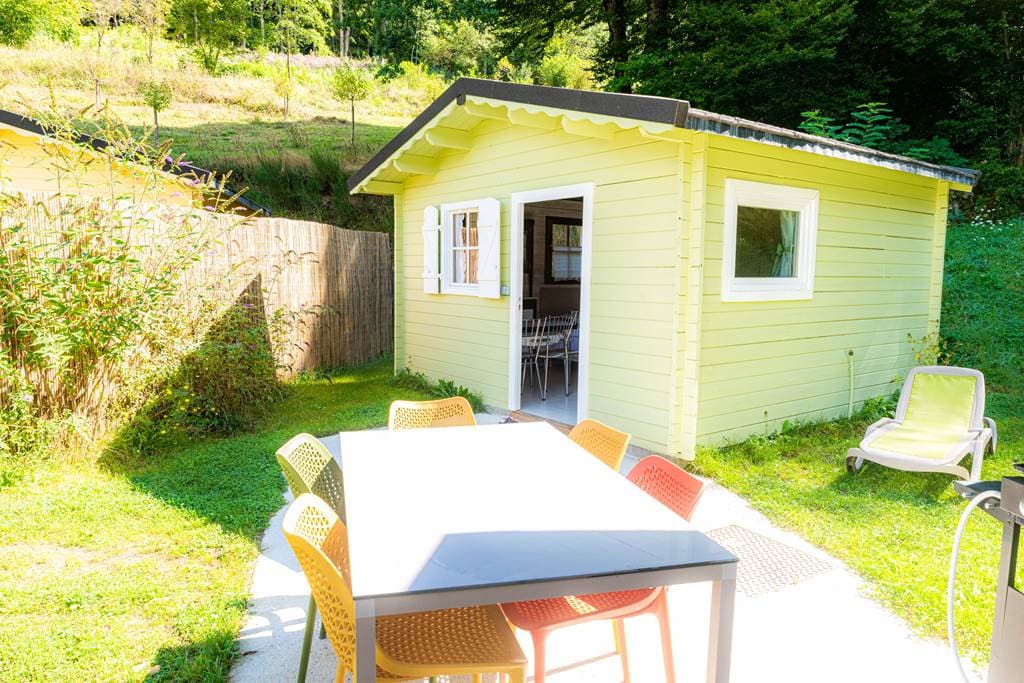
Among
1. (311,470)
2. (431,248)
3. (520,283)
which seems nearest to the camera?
(311,470)

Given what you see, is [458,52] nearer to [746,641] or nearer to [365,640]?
[746,641]

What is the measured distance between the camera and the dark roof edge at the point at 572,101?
393 centimetres

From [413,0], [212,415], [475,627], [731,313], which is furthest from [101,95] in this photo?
[475,627]

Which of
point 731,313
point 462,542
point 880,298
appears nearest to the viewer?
point 462,542

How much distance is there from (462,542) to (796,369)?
15.2 ft

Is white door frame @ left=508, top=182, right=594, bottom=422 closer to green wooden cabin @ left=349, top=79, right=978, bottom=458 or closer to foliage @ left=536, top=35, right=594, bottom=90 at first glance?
green wooden cabin @ left=349, top=79, right=978, bottom=458

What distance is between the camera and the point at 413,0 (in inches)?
651

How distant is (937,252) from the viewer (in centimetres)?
671

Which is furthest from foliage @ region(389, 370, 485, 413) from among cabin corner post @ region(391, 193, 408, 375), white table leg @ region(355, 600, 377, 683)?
white table leg @ region(355, 600, 377, 683)

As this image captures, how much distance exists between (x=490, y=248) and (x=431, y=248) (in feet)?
3.71

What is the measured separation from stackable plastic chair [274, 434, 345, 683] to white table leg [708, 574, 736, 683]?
51.5 inches

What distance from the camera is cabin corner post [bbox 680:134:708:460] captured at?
441 centimetres

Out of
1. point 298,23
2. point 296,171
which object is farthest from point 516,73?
point 296,171

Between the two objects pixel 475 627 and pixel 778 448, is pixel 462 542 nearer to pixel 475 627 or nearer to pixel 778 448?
pixel 475 627
